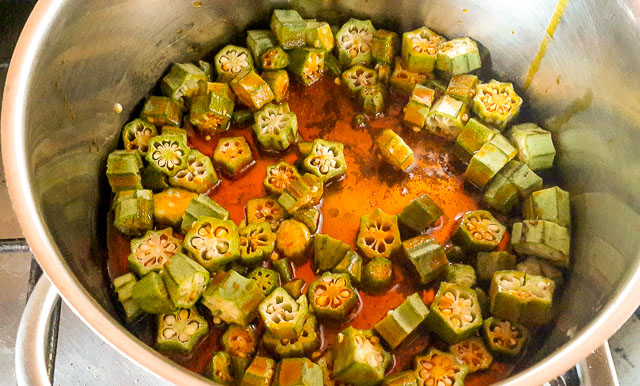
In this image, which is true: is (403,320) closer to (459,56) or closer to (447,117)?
(447,117)

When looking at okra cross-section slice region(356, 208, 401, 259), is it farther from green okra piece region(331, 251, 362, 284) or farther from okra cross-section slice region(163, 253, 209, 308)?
okra cross-section slice region(163, 253, 209, 308)

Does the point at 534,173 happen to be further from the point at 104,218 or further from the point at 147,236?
the point at 104,218

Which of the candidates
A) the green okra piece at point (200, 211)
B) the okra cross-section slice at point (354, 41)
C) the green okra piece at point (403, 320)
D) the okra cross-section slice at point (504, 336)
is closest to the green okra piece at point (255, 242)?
the green okra piece at point (200, 211)

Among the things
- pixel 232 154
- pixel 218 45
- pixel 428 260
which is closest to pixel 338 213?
pixel 428 260

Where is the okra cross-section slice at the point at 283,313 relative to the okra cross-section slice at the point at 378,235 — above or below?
below

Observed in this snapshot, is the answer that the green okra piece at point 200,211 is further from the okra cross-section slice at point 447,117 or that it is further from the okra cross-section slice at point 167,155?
the okra cross-section slice at point 447,117

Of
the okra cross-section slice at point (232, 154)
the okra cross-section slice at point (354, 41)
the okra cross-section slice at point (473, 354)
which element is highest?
the okra cross-section slice at point (354, 41)

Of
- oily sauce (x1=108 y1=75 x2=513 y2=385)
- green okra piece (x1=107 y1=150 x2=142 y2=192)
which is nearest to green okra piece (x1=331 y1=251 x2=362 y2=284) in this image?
oily sauce (x1=108 y1=75 x2=513 y2=385)

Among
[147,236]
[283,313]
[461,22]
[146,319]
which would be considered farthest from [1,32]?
[461,22]
